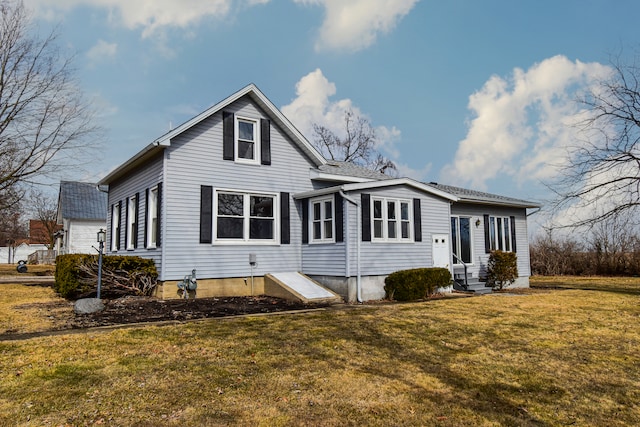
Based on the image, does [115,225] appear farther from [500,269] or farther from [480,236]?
[500,269]

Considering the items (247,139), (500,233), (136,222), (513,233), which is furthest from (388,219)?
(136,222)

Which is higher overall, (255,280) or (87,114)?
(87,114)

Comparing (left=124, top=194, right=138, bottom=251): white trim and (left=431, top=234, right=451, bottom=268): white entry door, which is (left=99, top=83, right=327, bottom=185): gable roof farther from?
(left=431, top=234, right=451, bottom=268): white entry door

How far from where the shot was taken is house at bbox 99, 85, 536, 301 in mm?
12430

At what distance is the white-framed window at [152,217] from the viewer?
43.1 ft

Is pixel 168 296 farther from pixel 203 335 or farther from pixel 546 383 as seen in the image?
pixel 546 383

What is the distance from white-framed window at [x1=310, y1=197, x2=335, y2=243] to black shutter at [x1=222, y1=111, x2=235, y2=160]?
3.02m

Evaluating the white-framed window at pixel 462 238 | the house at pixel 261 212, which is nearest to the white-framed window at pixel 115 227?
the house at pixel 261 212

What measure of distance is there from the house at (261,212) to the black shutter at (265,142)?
0.03 m

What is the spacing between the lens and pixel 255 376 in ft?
16.6

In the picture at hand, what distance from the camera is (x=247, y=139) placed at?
13.8 metres

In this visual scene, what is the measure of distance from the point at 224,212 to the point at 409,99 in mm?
8833

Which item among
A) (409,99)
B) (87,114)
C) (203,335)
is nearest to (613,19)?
(409,99)

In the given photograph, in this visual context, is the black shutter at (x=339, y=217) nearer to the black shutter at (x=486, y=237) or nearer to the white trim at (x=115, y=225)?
the black shutter at (x=486, y=237)
